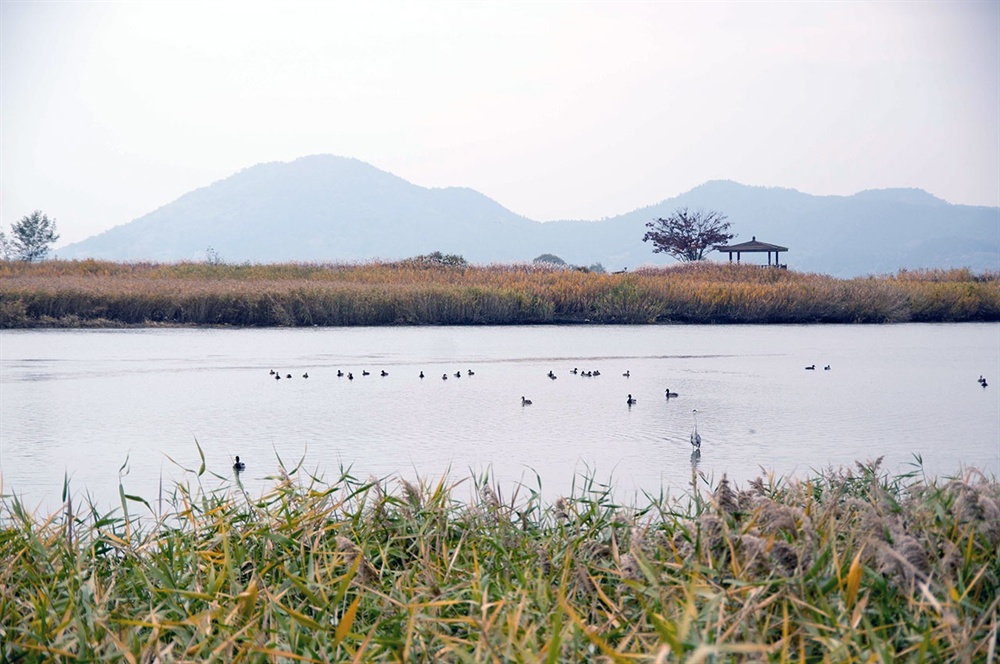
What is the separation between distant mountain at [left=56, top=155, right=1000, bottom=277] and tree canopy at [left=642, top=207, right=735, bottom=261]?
5258 cm

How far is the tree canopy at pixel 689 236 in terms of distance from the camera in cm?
3575

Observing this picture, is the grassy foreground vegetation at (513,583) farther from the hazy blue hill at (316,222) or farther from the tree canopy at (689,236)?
the hazy blue hill at (316,222)

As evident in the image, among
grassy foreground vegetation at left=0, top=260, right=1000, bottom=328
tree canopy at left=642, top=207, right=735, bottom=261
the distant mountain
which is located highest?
the distant mountain

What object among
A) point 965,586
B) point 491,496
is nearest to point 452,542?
point 491,496

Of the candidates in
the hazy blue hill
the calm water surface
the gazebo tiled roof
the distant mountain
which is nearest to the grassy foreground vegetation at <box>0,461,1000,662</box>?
the calm water surface

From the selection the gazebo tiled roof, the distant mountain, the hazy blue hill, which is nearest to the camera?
the gazebo tiled roof

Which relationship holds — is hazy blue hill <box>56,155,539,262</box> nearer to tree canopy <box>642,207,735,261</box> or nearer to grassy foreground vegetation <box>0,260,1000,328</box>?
tree canopy <box>642,207,735,261</box>

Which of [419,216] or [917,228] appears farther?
[419,216]

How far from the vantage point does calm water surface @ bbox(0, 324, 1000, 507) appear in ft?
10.7

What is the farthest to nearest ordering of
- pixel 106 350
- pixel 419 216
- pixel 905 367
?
1. pixel 419 216
2. pixel 106 350
3. pixel 905 367

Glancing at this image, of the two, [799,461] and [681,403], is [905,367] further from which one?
[799,461]

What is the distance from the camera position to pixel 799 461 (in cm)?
339

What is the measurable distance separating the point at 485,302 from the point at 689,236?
946 inches

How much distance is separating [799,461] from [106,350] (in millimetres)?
7482
